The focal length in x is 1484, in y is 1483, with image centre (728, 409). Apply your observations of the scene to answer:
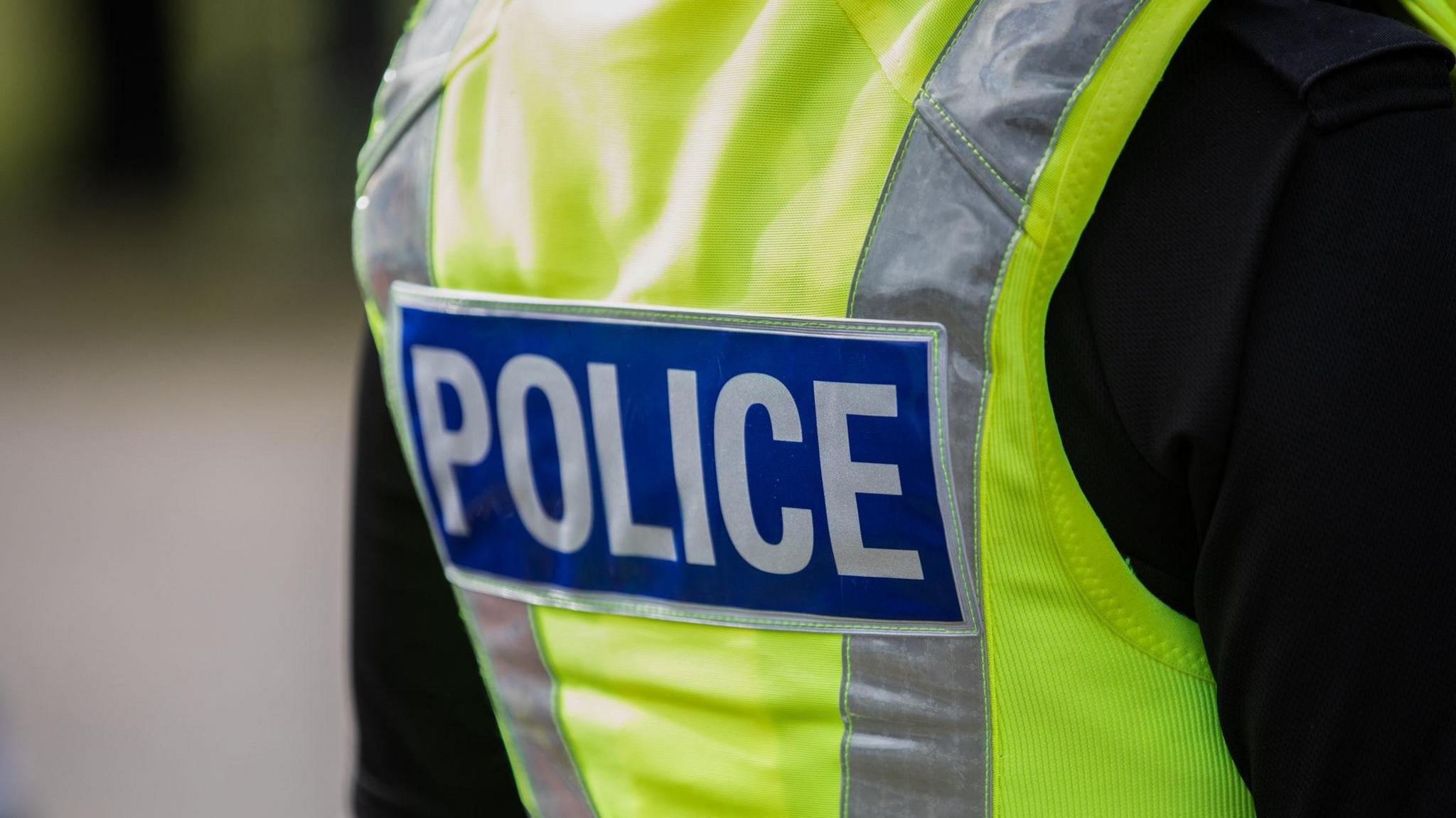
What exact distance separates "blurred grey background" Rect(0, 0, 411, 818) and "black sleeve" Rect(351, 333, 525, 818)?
1682 mm

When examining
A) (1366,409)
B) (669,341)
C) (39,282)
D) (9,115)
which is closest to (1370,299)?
(1366,409)

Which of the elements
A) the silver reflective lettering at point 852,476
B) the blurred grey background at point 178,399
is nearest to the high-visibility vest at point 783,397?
the silver reflective lettering at point 852,476

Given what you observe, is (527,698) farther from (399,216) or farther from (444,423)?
(399,216)

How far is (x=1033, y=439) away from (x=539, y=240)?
304mm

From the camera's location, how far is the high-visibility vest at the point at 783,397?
68 cm

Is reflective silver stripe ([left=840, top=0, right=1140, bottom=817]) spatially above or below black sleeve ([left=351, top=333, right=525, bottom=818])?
above

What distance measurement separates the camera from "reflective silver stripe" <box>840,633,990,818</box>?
737 millimetres

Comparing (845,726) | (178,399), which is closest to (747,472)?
(845,726)

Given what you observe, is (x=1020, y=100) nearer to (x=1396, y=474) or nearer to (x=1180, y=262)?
(x=1180, y=262)

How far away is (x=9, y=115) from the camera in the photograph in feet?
25.9

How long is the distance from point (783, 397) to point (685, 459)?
7 cm

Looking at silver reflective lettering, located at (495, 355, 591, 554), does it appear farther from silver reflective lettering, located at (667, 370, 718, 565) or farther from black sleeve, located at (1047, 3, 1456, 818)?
black sleeve, located at (1047, 3, 1456, 818)

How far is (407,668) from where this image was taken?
1.02m

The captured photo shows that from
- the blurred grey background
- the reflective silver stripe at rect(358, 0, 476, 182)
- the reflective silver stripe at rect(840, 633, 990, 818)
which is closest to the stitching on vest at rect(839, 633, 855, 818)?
the reflective silver stripe at rect(840, 633, 990, 818)
